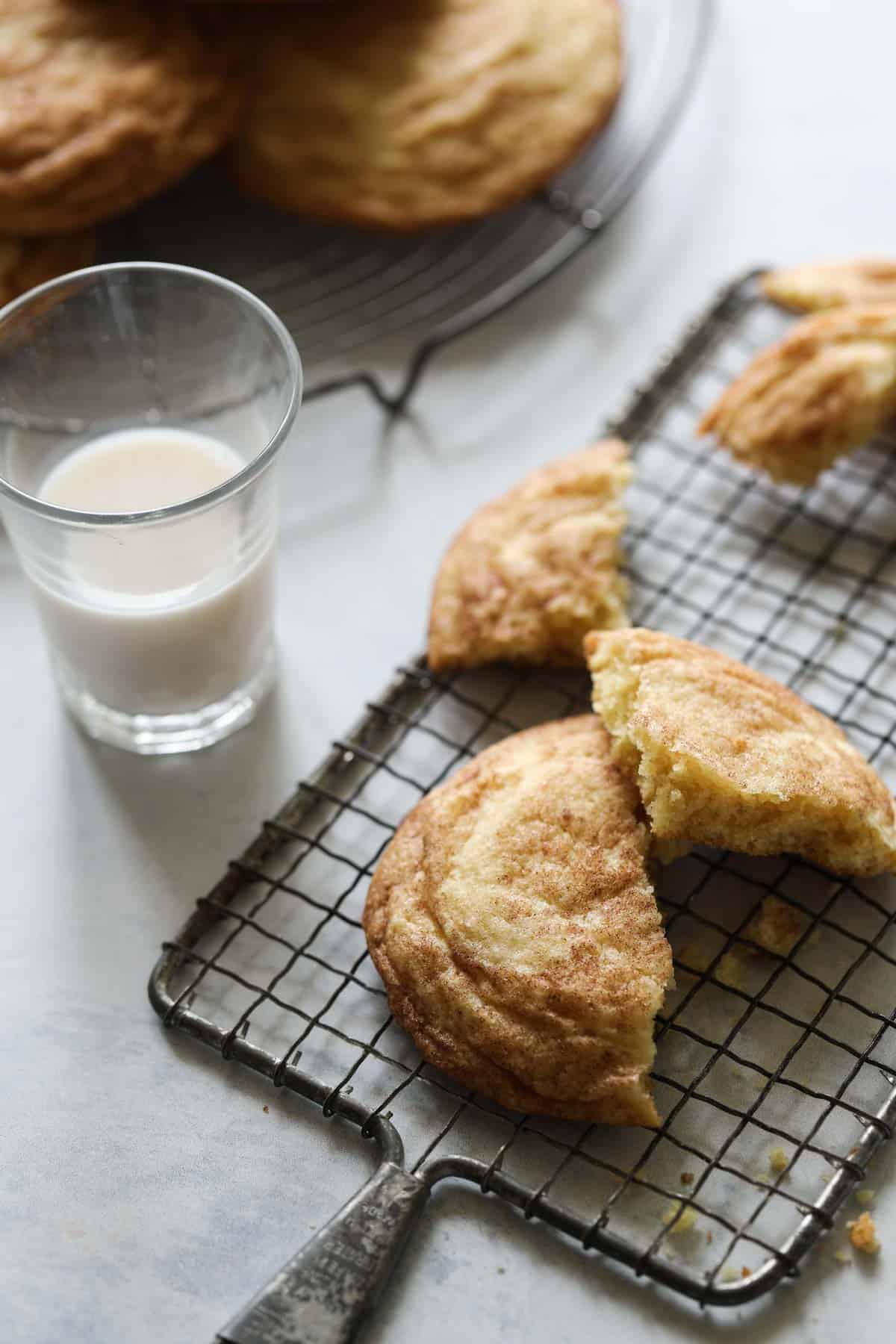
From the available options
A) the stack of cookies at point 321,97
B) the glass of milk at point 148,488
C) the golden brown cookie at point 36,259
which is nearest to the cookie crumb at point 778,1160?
the glass of milk at point 148,488

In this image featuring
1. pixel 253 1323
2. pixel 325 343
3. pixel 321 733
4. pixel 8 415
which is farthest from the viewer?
pixel 325 343

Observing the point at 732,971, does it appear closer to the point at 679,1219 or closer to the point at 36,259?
the point at 679,1219

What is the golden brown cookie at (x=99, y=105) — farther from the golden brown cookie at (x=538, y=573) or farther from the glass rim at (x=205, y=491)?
the golden brown cookie at (x=538, y=573)

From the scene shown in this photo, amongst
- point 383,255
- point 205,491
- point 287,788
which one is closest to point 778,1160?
point 287,788

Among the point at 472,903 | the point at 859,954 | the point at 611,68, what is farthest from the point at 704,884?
the point at 611,68

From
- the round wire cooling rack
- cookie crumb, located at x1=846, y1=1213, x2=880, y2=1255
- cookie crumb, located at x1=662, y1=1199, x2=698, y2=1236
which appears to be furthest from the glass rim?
cookie crumb, located at x1=846, y1=1213, x2=880, y2=1255

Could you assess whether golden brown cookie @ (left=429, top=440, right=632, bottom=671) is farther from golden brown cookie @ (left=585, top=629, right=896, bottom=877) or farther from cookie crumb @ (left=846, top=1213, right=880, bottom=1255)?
cookie crumb @ (left=846, top=1213, right=880, bottom=1255)

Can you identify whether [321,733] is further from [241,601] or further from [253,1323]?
[253,1323]
